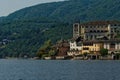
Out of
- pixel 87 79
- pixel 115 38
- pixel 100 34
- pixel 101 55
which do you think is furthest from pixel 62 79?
pixel 100 34

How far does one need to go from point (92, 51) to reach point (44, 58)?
1614 cm

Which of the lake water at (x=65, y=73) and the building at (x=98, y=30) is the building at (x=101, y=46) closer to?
the building at (x=98, y=30)

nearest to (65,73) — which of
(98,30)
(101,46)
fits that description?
(101,46)

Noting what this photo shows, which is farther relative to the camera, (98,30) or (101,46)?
(98,30)

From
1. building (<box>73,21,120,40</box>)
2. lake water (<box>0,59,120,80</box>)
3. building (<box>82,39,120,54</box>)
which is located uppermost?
building (<box>73,21,120,40</box>)

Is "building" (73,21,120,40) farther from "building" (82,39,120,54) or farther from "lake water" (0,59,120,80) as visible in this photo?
"lake water" (0,59,120,80)

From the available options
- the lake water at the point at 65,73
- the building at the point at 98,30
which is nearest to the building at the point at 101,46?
the building at the point at 98,30

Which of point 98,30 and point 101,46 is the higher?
point 98,30

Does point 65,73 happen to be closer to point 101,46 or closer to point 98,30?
point 101,46

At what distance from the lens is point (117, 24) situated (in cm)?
18525

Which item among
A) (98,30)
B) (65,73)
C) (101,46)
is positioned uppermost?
(98,30)

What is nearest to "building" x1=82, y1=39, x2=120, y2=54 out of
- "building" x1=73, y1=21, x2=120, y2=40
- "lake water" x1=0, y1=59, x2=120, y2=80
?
"building" x1=73, y1=21, x2=120, y2=40

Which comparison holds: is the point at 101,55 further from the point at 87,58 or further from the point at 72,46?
the point at 72,46

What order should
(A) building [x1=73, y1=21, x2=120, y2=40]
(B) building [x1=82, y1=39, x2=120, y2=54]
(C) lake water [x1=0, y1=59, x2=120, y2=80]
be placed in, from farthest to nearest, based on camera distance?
(A) building [x1=73, y1=21, x2=120, y2=40], (B) building [x1=82, y1=39, x2=120, y2=54], (C) lake water [x1=0, y1=59, x2=120, y2=80]
